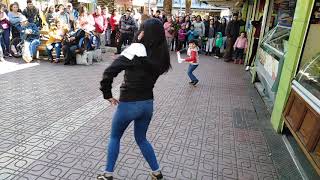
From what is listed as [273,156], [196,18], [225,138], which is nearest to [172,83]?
[225,138]

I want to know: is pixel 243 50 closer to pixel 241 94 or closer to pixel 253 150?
pixel 241 94

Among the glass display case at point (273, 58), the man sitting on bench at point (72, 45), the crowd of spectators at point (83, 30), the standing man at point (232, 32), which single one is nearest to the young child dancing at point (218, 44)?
the crowd of spectators at point (83, 30)

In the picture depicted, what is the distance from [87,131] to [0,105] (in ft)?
6.38

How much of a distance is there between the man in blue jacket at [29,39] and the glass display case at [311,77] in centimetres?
788

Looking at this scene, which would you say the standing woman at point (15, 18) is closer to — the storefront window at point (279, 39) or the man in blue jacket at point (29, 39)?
the man in blue jacket at point (29, 39)

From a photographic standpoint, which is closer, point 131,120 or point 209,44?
point 131,120

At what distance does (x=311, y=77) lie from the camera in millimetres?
3975

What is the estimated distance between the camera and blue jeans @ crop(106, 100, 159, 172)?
2.80 m

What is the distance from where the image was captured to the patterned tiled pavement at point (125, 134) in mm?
3453

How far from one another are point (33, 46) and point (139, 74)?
791cm

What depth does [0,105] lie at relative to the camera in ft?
17.1

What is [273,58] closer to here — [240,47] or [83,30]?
[83,30]

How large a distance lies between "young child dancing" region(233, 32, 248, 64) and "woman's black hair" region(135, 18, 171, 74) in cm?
969

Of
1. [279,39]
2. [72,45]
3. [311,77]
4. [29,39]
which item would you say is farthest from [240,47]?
[311,77]
